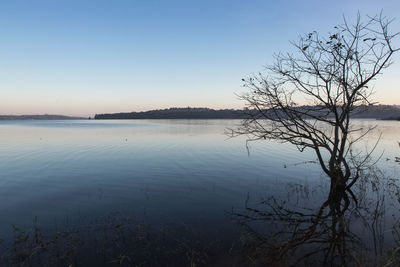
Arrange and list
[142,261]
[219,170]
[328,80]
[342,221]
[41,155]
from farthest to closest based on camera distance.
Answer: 1. [41,155]
2. [219,170]
3. [328,80]
4. [342,221]
5. [142,261]

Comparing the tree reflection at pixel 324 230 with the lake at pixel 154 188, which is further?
the lake at pixel 154 188

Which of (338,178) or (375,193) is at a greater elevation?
(338,178)

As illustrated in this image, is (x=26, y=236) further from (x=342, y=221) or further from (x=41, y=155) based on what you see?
(x=41, y=155)

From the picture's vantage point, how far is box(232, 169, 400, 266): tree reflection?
708 centimetres

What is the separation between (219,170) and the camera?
61.2ft

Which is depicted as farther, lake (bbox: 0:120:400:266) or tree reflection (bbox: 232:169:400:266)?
lake (bbox: 0:120:400:266)

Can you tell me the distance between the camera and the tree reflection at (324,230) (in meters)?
7.08

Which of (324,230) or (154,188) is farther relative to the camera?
(154,188)

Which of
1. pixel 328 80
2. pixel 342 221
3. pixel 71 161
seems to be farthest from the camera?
pixel 71 161

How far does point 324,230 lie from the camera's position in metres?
8.80

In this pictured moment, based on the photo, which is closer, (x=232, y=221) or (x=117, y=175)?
(x=232, y=221)

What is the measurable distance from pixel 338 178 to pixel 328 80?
17.9ft

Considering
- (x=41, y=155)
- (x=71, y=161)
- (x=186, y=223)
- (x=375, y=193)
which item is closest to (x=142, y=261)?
(x=186, y=223)

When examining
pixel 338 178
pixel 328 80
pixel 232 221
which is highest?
pixel 328 80
